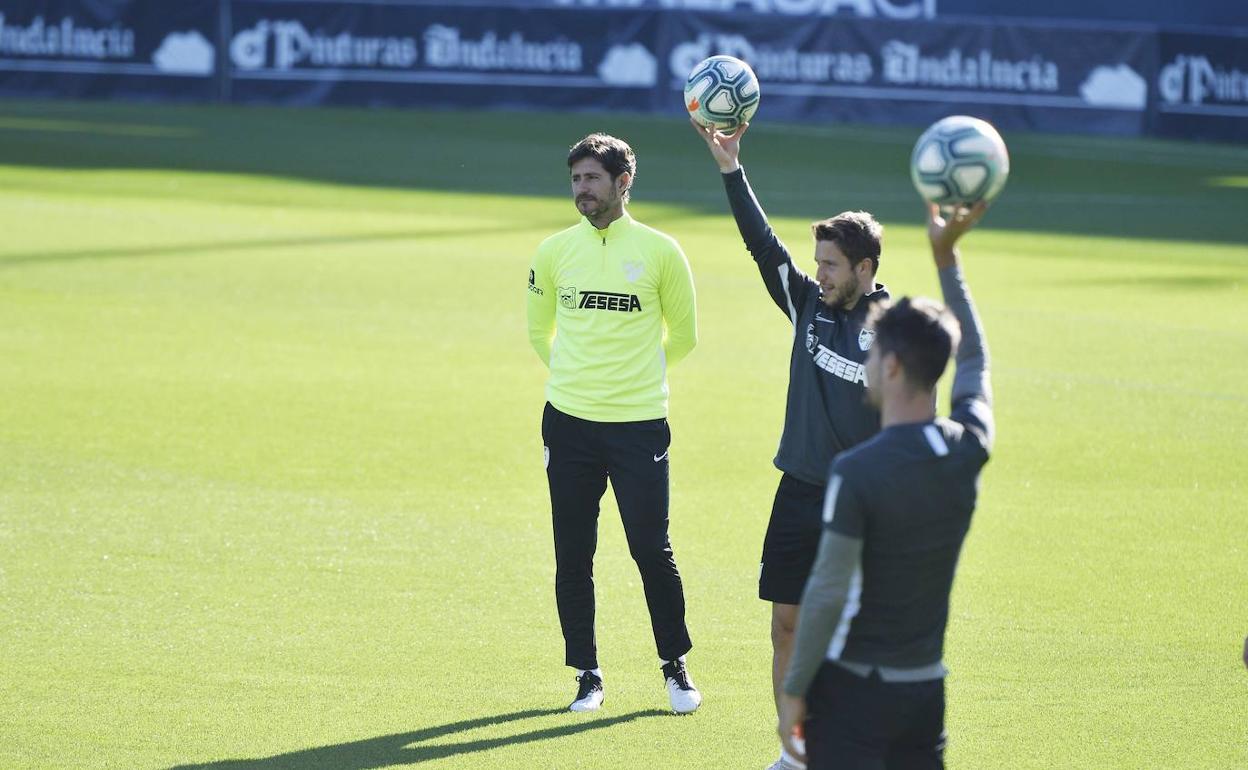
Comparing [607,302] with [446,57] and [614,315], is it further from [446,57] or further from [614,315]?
[446,57]

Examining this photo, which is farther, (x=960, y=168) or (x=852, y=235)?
(x=852, y=235)

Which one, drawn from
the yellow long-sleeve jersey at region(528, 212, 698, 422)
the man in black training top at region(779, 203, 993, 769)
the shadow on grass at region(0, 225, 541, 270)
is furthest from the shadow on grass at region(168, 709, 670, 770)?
the shadow on grass at region(0, 225, 541, 270)

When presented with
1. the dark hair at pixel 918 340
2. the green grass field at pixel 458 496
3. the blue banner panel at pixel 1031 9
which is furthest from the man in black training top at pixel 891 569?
the blue banner panel at pixel 1031 9

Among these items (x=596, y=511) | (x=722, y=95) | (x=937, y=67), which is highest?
(x=937, y=67)

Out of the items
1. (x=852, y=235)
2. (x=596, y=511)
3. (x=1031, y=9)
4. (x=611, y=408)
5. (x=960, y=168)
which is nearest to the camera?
(x=960, y=168)

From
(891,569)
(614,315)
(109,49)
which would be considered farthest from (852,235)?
(109,49)

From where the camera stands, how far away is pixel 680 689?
716cm

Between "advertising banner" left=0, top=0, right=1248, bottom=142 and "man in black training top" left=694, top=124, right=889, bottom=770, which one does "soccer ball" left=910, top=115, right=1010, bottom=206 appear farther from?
"advertising banner" left=0, top=0, right=1248, bottom=142

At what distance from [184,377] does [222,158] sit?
14.9 meters

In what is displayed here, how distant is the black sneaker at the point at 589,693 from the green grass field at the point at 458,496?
12 cm

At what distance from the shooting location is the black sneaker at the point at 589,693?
7.18m

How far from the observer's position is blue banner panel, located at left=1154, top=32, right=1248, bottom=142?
3444 centimetres

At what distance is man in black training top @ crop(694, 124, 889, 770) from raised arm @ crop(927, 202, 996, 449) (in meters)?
1.26

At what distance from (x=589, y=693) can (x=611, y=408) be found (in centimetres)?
126
